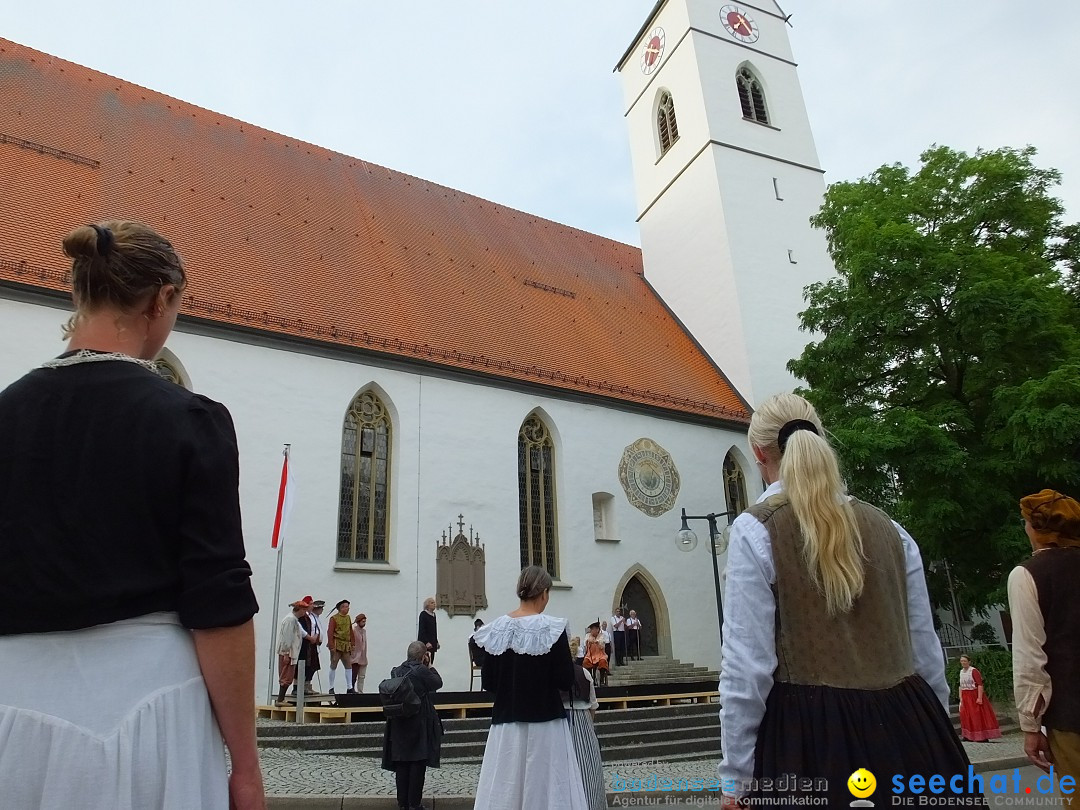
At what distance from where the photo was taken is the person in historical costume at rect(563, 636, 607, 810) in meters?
4.57

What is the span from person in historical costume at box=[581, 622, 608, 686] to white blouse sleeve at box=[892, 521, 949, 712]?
39.0ft

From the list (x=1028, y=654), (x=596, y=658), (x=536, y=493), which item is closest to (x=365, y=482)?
(x=536, y=493)

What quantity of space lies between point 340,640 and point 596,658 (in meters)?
4.52

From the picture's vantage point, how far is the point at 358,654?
12.1 m

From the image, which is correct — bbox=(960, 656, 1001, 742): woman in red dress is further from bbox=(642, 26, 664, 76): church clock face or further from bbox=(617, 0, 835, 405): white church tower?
bbox=(642, 26, 664, 76): church clock face

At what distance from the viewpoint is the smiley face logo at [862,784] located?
1.87 metres

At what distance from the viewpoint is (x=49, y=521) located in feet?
4.53

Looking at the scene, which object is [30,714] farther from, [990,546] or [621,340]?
[621,340]

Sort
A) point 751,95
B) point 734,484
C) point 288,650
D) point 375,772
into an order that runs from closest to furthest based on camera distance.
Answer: point 375,772 → point 288,650 → point 734,484 → point 751,95

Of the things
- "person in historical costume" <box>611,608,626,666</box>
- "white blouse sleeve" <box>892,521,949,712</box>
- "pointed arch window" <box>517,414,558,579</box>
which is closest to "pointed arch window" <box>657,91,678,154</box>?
"pointed arch window" <box>517,414,558,579</box>

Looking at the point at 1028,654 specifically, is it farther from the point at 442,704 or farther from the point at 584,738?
the point at 442,704

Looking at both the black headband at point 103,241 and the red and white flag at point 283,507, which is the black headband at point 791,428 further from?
the red and white flag at point 283,507

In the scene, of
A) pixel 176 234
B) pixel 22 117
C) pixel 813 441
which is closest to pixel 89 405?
pixel 813 441

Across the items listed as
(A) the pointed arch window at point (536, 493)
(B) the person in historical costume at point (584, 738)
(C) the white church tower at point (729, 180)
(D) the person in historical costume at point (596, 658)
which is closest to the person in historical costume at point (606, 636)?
(D) the person in historical costume at point (596, 658)
